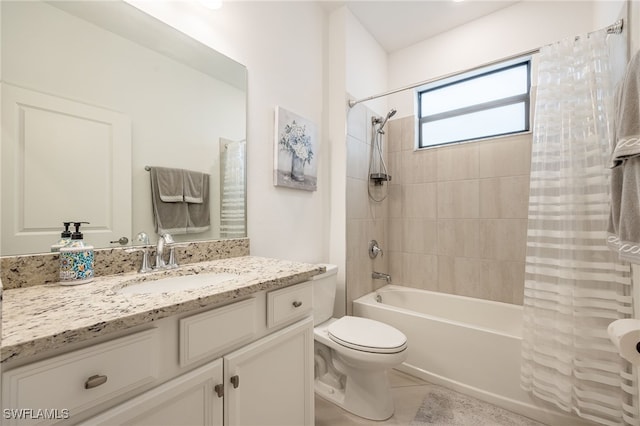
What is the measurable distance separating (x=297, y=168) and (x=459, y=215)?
4.81 feet

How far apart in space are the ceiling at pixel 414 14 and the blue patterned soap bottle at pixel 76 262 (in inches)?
87.3

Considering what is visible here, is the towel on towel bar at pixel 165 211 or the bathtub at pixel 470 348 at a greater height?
the towel on towel bar at pixel 165 211

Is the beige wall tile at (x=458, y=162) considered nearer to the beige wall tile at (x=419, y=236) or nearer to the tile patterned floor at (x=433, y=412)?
the beige wall tile at (x=419, y=236)

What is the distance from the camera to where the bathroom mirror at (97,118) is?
83 cm

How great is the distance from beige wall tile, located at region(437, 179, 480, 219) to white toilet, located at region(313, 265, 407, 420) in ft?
4.04

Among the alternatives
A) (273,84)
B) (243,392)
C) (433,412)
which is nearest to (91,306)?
(243,392)

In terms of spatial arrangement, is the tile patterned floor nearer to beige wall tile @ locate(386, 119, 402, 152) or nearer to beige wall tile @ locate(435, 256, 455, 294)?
beige wall tile @ locate(435, 256, 455, 294)

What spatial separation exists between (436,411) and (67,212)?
2039 mm

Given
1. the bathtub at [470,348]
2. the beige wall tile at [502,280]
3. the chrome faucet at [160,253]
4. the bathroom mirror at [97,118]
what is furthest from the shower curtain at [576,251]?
the chrome faucet at [160,253]

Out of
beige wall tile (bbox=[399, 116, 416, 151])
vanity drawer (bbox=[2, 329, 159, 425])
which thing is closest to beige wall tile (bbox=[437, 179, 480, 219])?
beige wall tile (bbox=[399, 116, 416, 151])

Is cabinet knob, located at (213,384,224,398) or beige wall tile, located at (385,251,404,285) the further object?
beige wall tile, located at (385,251,404,285)

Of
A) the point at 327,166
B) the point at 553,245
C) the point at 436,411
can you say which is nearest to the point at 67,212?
the point at 327,166

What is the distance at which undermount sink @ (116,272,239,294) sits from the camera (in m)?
0.94

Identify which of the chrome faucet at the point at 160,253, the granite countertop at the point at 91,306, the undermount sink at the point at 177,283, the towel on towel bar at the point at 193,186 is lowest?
the undermount sink at the point at 177,283
